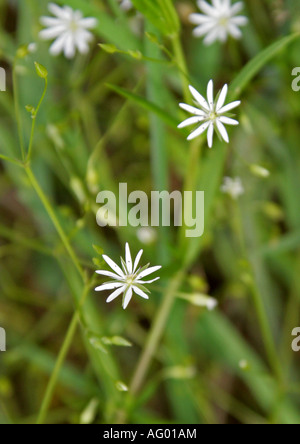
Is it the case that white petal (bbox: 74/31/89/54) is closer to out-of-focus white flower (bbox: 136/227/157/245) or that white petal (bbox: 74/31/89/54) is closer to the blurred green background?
the blurred green background

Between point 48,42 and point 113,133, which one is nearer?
point 48,42

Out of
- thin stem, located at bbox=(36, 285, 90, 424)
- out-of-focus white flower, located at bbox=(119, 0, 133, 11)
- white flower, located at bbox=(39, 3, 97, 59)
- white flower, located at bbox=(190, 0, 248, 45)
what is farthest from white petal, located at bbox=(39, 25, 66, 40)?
thin stem, located at bbox=(36, 285, 90, 424)

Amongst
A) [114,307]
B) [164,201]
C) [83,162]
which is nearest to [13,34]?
[83,162]

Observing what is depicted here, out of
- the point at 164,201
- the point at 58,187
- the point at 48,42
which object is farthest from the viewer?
the point at 58,187

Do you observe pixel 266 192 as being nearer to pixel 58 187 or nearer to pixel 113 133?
pixel 113 133

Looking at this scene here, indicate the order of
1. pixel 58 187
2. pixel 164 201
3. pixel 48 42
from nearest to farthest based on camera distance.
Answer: pixel 164 201, pixel 48 42, pixel 58 187

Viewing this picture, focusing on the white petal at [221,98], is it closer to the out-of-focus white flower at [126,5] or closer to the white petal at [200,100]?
the white petal at [200,100]

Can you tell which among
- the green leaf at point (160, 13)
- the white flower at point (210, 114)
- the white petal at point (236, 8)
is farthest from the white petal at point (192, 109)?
the white petal at point (236, 8)
